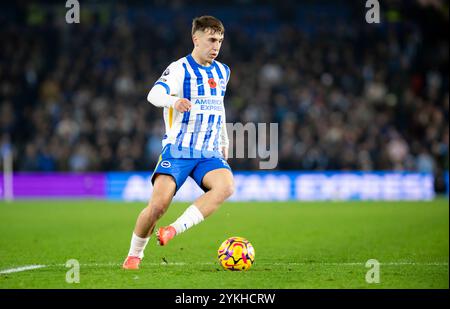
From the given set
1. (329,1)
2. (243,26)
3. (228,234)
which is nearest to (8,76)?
(243,26)

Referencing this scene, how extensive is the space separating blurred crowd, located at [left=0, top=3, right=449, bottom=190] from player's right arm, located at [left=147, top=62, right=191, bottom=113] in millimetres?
14388

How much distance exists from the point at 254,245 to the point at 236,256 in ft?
10.0

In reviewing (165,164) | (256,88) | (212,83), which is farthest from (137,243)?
(256,88)

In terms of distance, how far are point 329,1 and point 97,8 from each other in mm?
7883

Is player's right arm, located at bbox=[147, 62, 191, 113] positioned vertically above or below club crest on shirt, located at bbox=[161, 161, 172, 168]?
above

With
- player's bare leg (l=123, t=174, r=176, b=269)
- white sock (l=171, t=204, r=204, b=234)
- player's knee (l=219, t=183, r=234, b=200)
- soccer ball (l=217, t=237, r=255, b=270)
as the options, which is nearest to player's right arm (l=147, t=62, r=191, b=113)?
player's bare leg (l=123, t=174, r=176, b=269)

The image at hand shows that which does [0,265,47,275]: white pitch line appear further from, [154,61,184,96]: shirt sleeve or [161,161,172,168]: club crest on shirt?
[154,61,184,96]: shirt sleeve

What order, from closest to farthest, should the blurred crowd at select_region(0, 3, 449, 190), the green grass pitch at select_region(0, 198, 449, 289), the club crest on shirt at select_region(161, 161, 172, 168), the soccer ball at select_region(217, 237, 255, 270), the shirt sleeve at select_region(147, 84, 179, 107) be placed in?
the green grass pitch at select_region(0, 198, 449, 289)
the shirt sleeve at select_region(147, 84, 179, 107)
the club crest on shirt at select_region(161, 161, 172, 168)
the soccer ball at select_region(217, 237, 255, 270)
the blurred crowd at select_region(0, 3, 449, 190)

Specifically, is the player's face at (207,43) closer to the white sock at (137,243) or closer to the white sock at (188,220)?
the white sock at (188,220)

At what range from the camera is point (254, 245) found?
10.6m

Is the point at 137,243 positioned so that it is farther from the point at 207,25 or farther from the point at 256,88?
the point at 256,88

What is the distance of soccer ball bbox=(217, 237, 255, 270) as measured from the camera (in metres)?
7.60

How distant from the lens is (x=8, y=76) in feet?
80.9

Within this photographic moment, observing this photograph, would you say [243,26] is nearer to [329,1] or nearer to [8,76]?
[329,1]
